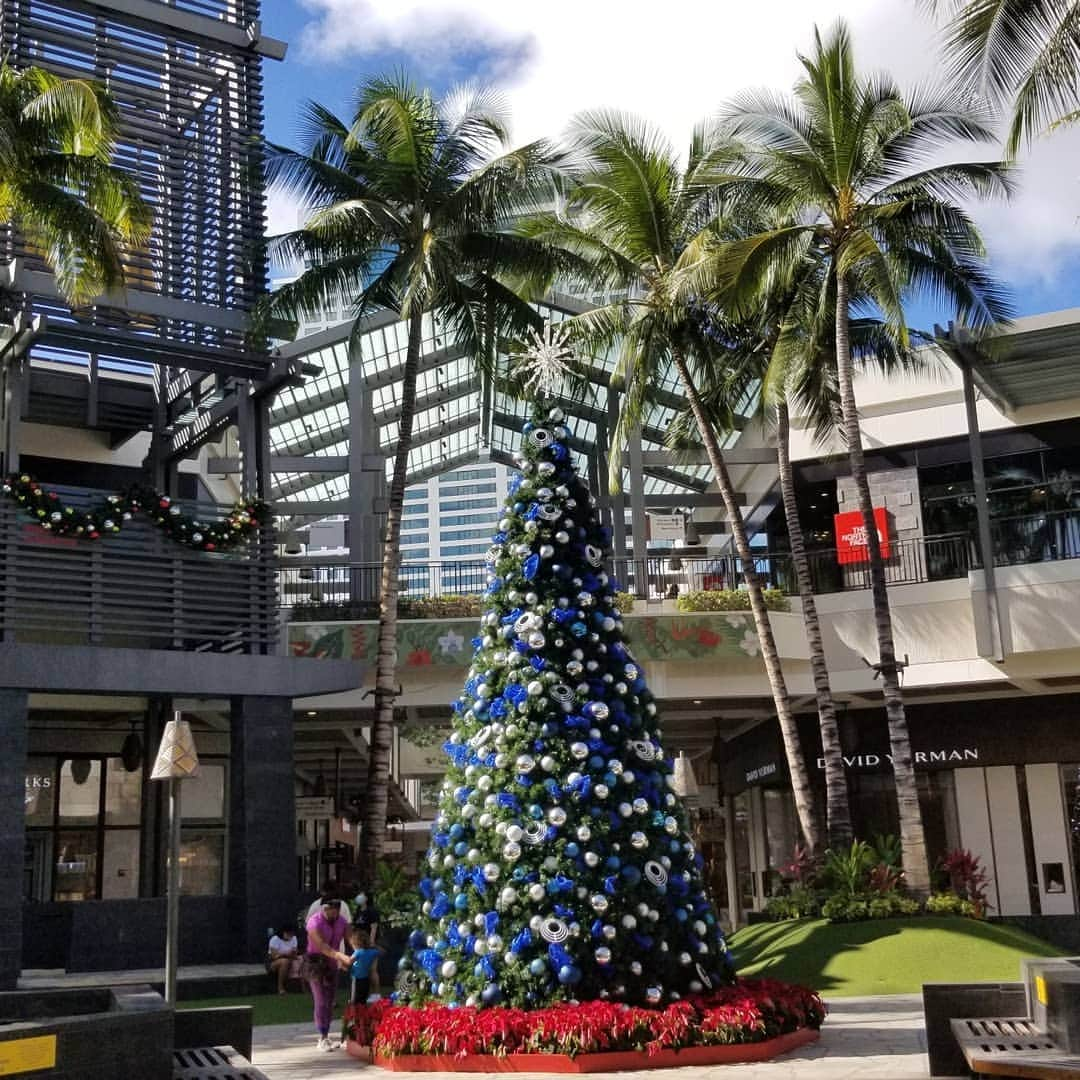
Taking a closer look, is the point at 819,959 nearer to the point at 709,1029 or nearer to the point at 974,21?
the point at 709,1029

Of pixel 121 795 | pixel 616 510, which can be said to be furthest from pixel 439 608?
pixel 121 795

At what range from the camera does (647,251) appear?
70.5ft

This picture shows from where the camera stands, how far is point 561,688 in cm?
1139

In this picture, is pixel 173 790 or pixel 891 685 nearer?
pixel 173 790

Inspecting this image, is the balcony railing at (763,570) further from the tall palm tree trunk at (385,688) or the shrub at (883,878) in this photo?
the shrub at (883,878)

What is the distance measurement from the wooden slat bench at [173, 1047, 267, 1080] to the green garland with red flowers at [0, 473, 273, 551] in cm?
1067

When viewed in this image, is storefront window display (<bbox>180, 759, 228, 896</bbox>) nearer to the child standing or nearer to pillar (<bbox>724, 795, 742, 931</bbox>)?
the child standing

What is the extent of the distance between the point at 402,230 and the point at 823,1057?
1440 centimetres

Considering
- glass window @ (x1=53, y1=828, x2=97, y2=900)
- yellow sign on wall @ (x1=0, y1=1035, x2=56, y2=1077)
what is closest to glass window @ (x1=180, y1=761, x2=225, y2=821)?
glass window @ (x1=53, y1=828, x2=97, y2=900)

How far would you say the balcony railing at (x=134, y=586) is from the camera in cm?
1762

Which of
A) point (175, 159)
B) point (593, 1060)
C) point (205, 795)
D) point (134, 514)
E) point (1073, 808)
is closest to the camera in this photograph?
point (593, 1060)

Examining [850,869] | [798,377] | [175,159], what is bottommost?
[850,869]

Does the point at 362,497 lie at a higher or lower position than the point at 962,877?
higher

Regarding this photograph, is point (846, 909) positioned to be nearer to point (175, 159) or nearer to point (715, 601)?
point (715, 601)
